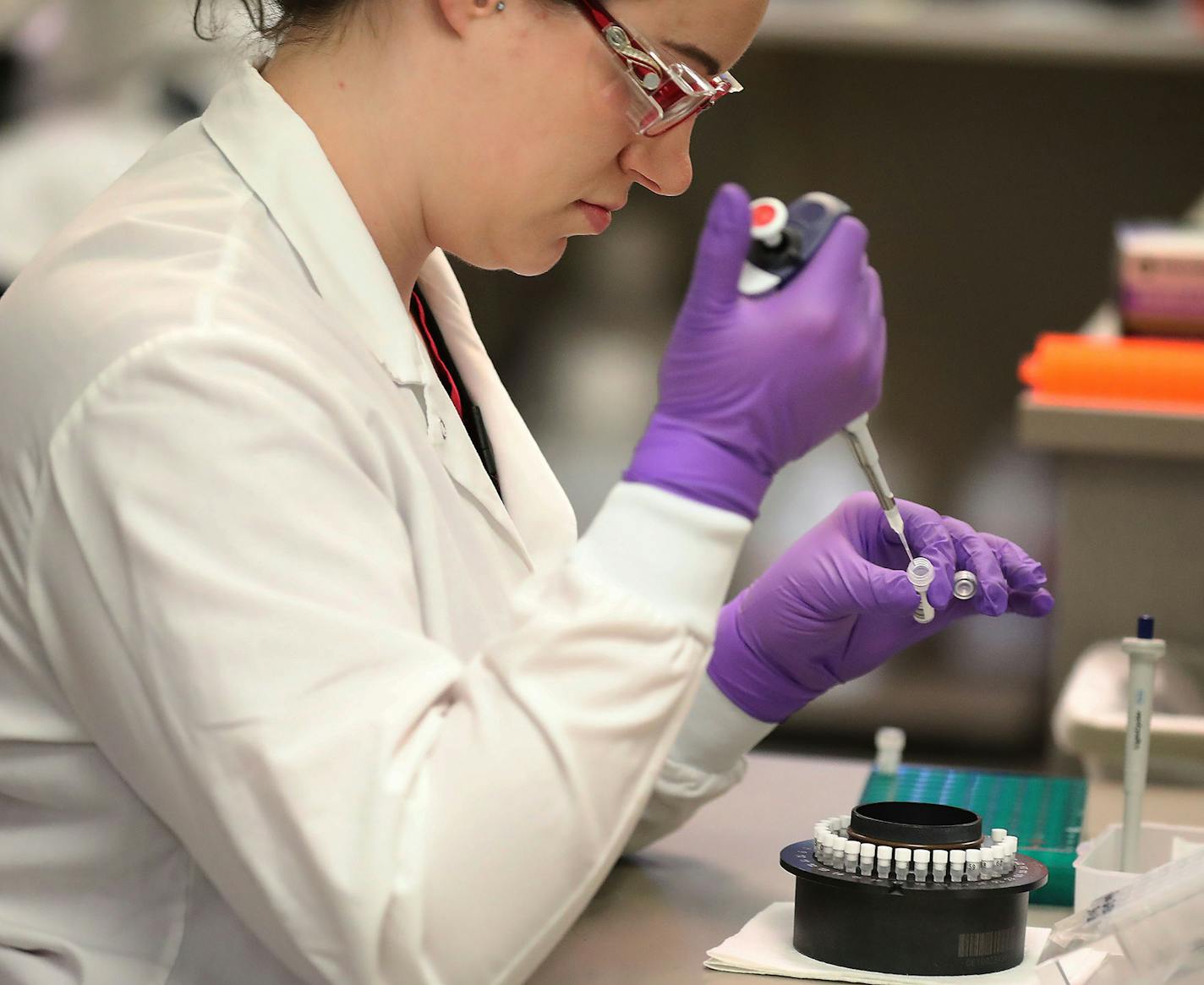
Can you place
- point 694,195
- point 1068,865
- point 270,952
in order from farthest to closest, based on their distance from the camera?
1. point 694,195
2. point 1068,865
3. point 270,952

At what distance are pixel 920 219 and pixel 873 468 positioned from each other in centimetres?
282

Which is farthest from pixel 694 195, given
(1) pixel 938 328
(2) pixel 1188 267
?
(2) pixel 1188 267

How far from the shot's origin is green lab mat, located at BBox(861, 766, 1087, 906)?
1.23 metres

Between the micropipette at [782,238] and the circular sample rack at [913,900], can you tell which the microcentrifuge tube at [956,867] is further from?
the micropipette at [782,238]

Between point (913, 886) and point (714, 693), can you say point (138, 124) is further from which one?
point (913, 886)

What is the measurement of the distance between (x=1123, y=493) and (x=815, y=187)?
191 cm

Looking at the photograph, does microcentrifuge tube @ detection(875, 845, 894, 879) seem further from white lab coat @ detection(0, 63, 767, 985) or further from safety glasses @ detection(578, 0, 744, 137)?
safety glasses @ detection(578, 0, 744, 137)

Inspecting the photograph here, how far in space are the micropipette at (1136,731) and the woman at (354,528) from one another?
0.45ft

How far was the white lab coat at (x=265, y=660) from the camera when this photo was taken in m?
0.85

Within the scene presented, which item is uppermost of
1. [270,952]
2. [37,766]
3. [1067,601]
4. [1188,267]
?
[1188,267]

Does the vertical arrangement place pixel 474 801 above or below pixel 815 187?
below

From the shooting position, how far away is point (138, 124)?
3.27 m

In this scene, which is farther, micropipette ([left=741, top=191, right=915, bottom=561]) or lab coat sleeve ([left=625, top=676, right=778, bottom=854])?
lab coat sleeve ([left=625, top=676, right=778, bottom=854])

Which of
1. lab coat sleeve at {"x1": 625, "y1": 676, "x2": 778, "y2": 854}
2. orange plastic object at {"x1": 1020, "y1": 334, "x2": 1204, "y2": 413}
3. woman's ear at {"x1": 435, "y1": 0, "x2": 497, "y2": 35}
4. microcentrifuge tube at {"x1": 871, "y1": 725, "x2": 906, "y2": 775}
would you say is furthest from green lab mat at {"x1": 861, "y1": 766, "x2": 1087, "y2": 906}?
orange plastic object at {"x1": 1020, "y1": 334, "x2": 1204, "y2": 413}
